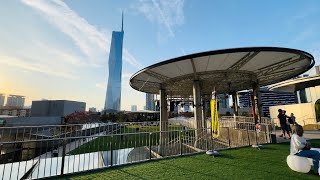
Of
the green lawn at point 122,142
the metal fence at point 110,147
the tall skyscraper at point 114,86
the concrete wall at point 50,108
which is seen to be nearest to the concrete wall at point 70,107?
the concrete wall at point 50,108

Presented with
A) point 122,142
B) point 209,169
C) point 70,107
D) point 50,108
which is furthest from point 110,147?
point 70,107

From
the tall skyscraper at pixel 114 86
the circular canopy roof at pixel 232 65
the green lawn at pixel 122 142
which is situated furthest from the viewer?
the tall skyscraper at pixel 114 86

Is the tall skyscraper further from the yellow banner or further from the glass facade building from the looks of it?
the yellow banner

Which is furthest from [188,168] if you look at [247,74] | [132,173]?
[247,74]

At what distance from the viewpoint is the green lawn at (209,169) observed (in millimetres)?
6062

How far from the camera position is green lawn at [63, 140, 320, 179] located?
239 inches

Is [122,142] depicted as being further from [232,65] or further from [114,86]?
[114,86]

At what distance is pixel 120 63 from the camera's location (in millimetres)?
195250

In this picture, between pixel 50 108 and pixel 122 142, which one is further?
pixel 50 108

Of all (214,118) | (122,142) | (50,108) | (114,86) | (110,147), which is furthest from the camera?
(114,86)

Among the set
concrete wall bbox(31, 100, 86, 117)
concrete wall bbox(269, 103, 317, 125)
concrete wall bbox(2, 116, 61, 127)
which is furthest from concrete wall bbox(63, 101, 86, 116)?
concrete wall bbox(269, 103, 317, 125)

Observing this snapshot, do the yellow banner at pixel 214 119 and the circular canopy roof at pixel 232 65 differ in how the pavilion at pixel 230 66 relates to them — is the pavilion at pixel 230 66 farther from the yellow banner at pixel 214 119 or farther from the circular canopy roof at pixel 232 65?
the yellow banner at pixel 214 119

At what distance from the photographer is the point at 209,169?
676 centimetres

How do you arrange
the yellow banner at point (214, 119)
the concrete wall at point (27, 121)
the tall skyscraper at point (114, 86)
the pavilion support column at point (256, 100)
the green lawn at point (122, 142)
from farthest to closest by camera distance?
the tall skyscraper at point (114, 86) → the concrete wall at point (27, 121) → the pavilion support column at point (256, 100) → the green lawn at point (122, 142) → the yellow banner at point (214, 119)
